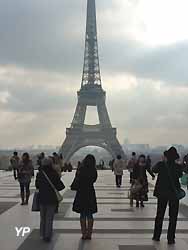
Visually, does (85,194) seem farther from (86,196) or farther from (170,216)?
(170,216)

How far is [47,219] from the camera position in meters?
8.89

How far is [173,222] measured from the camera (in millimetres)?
8656

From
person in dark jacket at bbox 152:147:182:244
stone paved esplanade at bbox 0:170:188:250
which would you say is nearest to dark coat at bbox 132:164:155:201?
stone paved esplanade at bbox 0:170:188:250

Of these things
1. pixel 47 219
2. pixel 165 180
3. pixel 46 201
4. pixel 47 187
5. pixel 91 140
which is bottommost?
pixel 47 219

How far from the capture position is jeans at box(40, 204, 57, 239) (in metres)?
8.83

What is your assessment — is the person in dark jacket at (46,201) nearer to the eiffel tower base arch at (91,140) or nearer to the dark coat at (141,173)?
the dark coat at (141,173)

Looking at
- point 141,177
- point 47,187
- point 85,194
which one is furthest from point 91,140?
point 85,194

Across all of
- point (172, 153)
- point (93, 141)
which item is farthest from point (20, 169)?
point (93, 141)

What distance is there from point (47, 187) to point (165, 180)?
2.04 meters

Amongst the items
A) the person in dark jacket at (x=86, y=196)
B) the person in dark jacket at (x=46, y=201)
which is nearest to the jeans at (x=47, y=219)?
the person in dark jacket at (x=46, y=201)

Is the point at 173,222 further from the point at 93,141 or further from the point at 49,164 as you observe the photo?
the point at 93,141

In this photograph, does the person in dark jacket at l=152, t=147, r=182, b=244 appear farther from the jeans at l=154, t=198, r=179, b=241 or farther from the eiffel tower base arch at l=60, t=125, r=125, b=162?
the eiffel tower base arch at l=60, t=125, r=125, b=162

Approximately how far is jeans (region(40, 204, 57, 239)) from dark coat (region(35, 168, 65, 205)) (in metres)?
0.10

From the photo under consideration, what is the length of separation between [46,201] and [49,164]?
69 centimetres
